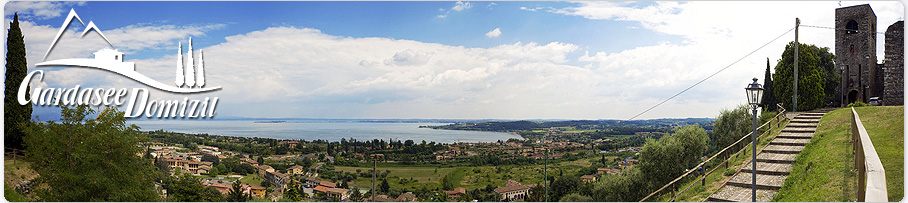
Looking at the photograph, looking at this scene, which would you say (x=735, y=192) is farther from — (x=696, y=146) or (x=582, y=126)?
(x=582, y=126)

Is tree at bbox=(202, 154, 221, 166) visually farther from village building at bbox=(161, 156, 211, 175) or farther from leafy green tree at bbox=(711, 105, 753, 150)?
leafy green tree at bbox=(711, 105, 753, 150)

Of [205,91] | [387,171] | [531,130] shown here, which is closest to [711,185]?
[205,91]

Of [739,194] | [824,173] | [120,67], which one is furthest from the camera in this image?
[120,67]

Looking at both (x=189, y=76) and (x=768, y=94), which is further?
(x=768, y=94)

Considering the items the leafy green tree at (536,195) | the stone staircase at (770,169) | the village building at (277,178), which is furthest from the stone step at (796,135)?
the village building at (277,178)

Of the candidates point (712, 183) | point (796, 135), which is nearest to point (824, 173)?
point (712, 183)

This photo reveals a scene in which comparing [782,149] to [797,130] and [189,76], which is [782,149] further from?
[189,76]
